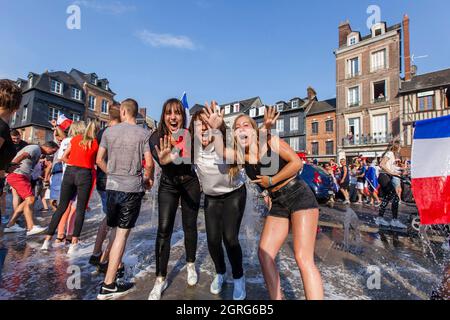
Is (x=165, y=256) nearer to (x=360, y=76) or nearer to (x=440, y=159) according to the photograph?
(x=440, y=159)

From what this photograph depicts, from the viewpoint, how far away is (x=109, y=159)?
251cm

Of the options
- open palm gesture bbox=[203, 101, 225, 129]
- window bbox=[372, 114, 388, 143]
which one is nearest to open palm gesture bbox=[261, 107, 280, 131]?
open palm gesture bbox=[203, 101, 225, 129]

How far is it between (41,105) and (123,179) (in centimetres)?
3381

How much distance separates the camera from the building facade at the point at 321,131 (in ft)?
94.0

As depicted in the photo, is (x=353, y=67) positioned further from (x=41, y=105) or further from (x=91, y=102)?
(x=41, y=105)

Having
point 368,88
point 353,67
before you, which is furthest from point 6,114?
point 353,67

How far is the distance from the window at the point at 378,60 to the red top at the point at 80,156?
98.3 feet

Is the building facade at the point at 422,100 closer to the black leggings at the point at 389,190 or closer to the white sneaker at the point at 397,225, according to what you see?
the black leggings at the point at 389,190

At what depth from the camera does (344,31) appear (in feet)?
94.7

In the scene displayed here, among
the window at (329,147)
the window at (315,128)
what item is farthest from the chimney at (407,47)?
the window at (315,128)

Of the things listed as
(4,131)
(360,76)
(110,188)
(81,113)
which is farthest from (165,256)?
(81,113)

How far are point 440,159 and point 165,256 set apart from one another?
3094mm

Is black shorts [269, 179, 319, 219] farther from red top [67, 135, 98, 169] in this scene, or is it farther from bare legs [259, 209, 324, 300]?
red top [67, 135, 98, 169]

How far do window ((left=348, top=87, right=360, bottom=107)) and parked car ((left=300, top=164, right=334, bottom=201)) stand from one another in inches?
874
